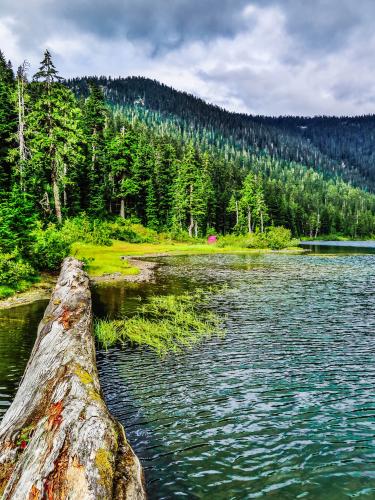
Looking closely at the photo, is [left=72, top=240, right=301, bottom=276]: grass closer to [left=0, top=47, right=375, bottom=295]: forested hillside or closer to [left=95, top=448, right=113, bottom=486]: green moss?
[left=0, top=47, right=375, bottom=295]: forested hillside

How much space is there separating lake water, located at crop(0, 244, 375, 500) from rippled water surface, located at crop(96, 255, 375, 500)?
0.08 ft

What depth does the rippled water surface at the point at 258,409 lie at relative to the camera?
637cm

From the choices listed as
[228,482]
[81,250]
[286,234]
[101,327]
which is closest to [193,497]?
[228,482]

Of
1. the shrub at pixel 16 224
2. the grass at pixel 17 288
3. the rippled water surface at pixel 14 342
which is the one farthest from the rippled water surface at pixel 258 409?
the shrub at pixel 16 224

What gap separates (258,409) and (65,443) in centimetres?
542

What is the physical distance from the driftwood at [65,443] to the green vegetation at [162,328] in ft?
19.7

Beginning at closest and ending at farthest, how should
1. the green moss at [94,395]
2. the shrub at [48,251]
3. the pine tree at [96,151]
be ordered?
the green moss at [94,395] < the shrub at [48,251] < the pine tree at [96,151]

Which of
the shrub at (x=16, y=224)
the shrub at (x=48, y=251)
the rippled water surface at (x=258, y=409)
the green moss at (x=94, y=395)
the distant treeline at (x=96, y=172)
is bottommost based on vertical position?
the rippled water surface at (x=258, y=409)

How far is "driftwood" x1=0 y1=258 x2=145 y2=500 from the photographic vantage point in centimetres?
419

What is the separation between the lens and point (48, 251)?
26.6m

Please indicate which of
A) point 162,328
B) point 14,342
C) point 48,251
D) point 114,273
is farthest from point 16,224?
point 162,328

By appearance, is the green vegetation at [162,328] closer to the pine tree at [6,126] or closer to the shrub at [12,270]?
the shrub at [12,270]

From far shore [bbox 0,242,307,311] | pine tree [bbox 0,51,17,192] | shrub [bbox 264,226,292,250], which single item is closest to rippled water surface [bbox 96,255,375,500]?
far shore [bbox 0,242,307,311]

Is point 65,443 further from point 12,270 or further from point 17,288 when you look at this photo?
point 17,288
